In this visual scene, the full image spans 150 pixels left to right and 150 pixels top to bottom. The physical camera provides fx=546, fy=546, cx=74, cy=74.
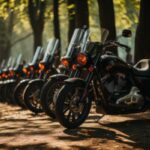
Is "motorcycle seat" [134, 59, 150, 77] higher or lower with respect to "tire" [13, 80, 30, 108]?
higher

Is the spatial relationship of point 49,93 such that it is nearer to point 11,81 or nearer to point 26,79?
point 26,79

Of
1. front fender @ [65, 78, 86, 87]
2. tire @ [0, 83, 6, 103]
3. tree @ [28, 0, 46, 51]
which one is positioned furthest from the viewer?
tree @ [28, 0, 46, 51]

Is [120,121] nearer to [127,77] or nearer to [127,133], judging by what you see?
[127,77]

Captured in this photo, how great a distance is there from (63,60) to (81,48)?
40 cm

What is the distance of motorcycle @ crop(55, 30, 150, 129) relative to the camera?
8211 mm

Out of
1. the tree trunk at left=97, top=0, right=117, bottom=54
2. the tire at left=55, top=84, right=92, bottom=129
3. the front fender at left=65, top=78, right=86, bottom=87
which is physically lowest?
the tire at left=55, top=84, right=92, bottom=129

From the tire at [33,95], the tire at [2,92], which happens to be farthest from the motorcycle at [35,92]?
the tire at [2,92]

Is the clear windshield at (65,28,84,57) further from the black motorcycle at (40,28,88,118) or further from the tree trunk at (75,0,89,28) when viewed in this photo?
the tree trunk at (75,0,89,28)

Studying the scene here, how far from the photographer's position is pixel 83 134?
766 centimetres

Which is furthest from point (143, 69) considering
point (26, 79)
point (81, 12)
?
point (81, 12)

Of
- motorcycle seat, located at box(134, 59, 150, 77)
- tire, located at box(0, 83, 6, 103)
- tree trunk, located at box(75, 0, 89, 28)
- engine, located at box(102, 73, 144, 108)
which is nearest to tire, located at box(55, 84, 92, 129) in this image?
engine, located at box(102, 73, 144, 108)

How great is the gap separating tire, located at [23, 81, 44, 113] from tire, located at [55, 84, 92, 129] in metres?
2.95

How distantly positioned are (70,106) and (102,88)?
65 cm

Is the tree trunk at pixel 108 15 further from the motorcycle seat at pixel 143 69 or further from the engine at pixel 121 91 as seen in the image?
the engine at pixel 121 91
